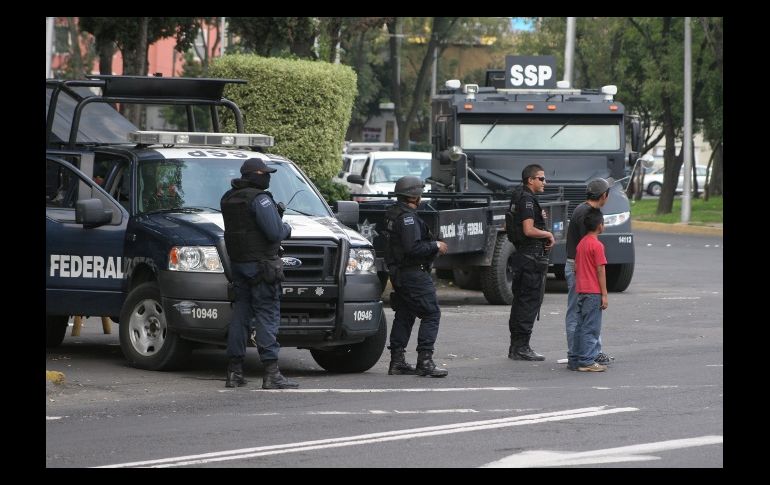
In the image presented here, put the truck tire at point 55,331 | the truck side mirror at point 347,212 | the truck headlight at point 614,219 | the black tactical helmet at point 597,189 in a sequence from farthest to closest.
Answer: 1. the truck headlight at point 614,219
2. the truck tire at point 55,331
3. the truck side mirror at point 347,212
4. the black tactical helmet at point 597,189

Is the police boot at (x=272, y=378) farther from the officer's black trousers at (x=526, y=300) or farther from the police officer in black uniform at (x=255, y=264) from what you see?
the officer's black trousers at (x=526, y=300)

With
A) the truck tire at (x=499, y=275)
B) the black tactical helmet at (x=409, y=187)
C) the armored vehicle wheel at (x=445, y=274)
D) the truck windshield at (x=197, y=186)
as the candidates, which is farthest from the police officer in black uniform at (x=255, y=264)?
the armored vehicle wheel at (x=445, y=274)

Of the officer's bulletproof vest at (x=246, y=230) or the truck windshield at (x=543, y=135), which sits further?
the truck windshield at (x=543, y=135)

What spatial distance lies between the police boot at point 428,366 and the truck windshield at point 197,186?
5.46ft

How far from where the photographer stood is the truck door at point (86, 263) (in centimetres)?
1223

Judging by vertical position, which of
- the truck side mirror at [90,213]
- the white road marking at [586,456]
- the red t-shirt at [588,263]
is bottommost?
the white road marking at [586,456]

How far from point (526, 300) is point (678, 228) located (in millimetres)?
25063

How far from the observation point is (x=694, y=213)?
41.5m

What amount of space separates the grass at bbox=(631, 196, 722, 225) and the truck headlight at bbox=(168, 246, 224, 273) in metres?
27.9

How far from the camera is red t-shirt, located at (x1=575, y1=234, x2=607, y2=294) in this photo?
12094 millimetres

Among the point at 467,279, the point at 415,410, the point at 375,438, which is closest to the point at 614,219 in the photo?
the point at 467,279

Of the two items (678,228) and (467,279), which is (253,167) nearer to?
(467,279)
